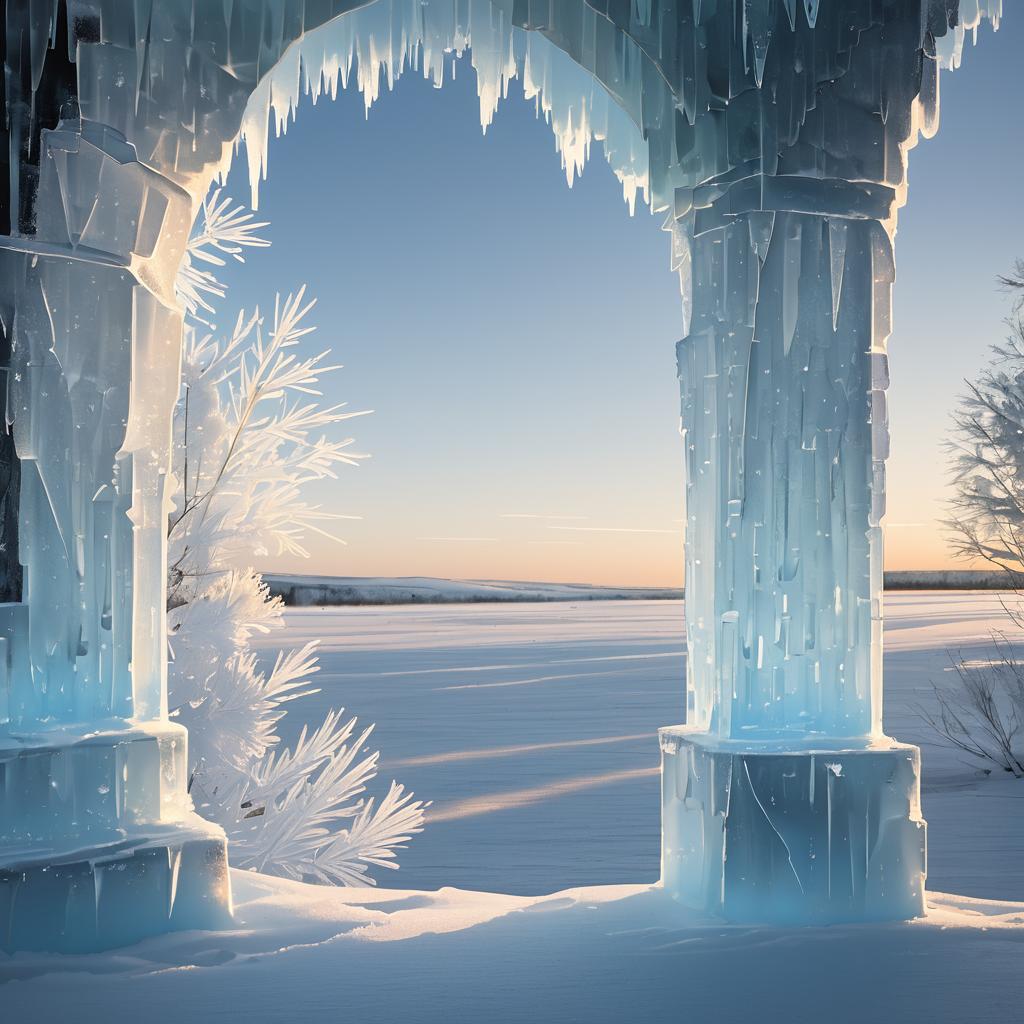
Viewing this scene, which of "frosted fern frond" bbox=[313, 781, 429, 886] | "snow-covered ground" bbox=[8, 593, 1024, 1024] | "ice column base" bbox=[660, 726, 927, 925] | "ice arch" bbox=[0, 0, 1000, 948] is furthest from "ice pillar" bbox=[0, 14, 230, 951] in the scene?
"frosted fern frond" bbox=[313, 781, 429, 886]

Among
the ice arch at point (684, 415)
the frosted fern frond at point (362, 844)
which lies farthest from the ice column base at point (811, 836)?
the frosted fern frond at point (362, 844)

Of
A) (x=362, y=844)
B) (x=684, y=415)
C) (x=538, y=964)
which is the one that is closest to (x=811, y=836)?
(x=538, y=964)

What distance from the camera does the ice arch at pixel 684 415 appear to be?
263cm

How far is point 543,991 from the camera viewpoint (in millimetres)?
2270

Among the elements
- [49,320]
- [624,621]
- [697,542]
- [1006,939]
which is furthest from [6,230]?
[624,621]

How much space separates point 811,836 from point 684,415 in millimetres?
1267

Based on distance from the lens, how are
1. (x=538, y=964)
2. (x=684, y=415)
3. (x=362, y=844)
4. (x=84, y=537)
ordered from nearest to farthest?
(x=538, y=964), (x=84, y=537), (x=684, y=415), (x=362, y=844)

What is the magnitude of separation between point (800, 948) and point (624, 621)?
3435 cm

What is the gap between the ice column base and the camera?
2703mm

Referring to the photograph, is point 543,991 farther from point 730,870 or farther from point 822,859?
point 822,859

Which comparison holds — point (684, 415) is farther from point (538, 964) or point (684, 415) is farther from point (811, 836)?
point (538, 964)

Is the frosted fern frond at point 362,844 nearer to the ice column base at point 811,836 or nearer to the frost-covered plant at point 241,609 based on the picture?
the frost-covered plant at point 241,609

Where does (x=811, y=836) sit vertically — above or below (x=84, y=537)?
below

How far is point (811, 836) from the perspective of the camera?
272 centimetres
